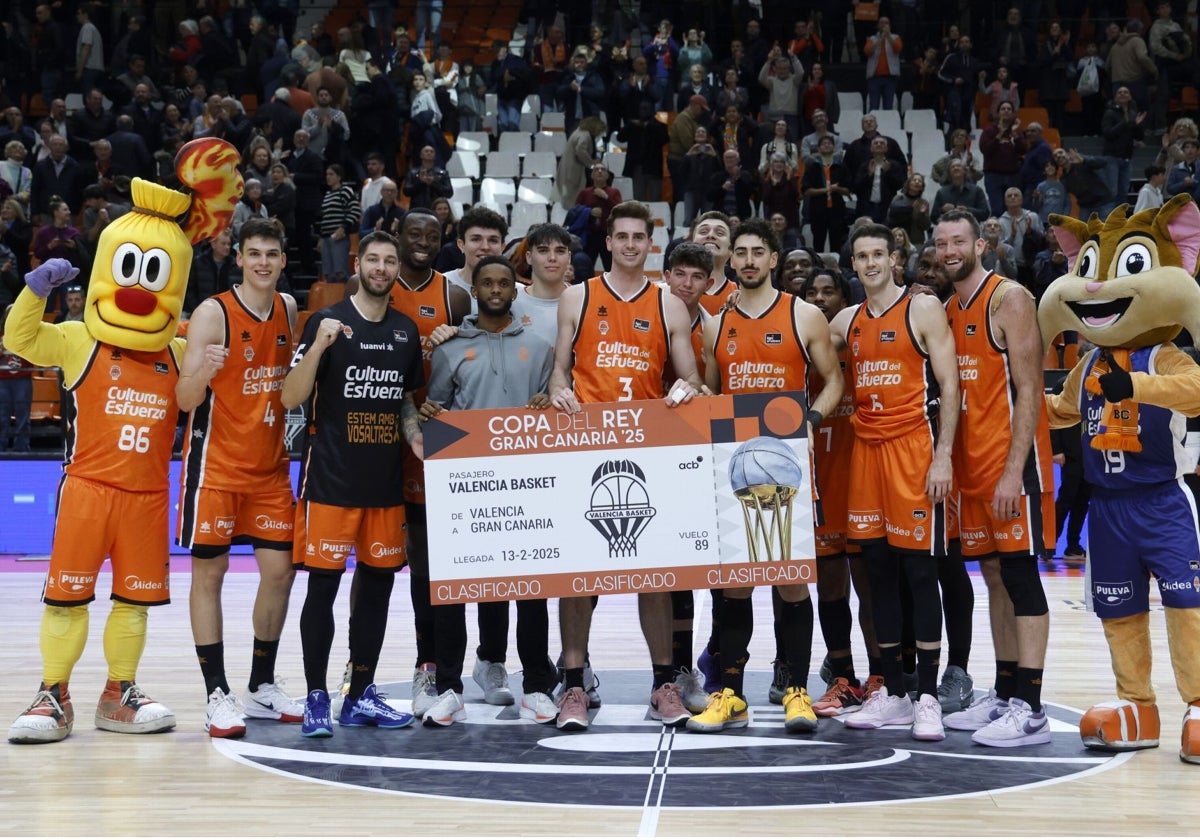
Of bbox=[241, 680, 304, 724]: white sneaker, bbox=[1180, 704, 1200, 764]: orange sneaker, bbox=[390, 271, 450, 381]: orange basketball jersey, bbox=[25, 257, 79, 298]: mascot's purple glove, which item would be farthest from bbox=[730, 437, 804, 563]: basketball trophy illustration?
bbox=[25, 257, 79, 298]: mascot's purple glove

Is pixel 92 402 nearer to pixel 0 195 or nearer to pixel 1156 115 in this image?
pixel 0 195

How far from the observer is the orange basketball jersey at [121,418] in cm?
548

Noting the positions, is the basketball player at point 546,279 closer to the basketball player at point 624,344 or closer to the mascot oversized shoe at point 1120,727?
the basketball player at point 624,344

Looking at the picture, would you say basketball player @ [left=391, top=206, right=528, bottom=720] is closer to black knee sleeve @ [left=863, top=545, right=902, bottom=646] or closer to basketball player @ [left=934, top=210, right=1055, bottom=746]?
black knee sleeve @ [left=863, top=545, right=902, bottom=646]

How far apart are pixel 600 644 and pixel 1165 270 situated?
12.0ft

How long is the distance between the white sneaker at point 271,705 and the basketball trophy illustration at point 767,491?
1.99 meters

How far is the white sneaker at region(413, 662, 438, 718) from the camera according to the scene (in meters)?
5.68

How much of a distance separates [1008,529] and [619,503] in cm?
153

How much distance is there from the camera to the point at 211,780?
4.77 metres

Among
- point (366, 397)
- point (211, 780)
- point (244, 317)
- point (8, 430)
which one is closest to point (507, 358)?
point (366, 397)

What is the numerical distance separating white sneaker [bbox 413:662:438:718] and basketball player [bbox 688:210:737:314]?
80.8 inches

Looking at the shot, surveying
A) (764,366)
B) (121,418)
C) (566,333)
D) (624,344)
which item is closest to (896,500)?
(764,366)

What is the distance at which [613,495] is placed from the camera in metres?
5.48

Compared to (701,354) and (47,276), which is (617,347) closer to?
(701,354)
